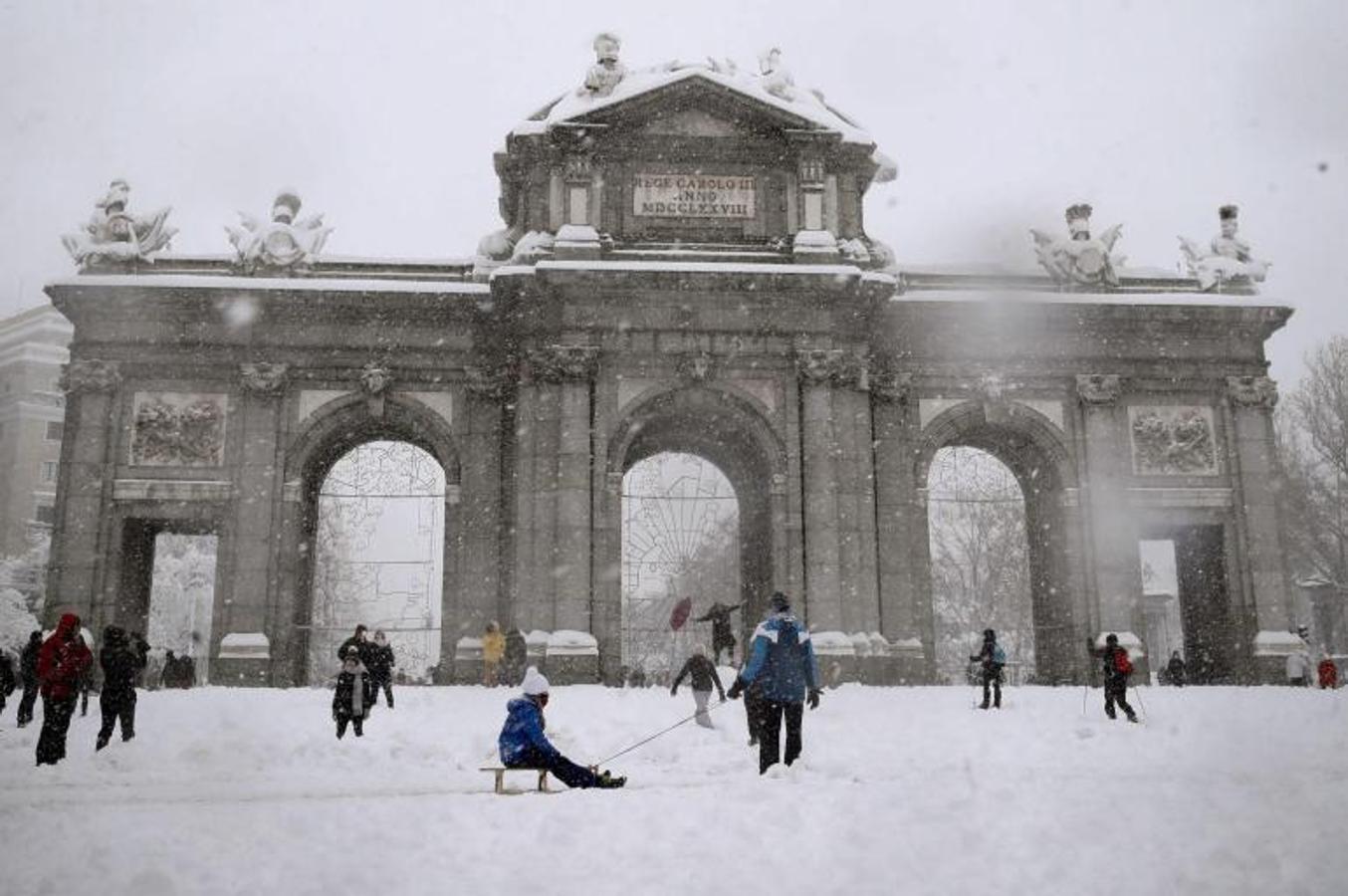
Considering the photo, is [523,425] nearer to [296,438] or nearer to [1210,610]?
[296,438]

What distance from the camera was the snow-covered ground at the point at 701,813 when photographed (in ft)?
22.7

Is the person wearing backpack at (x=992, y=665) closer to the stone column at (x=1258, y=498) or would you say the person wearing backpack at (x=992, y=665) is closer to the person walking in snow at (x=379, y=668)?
the person walking in snow at (x=379, y=668)

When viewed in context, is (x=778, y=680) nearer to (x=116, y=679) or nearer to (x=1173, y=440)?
(x=116, y=679)

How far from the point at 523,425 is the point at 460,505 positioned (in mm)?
2834

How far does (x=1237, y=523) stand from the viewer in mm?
27875

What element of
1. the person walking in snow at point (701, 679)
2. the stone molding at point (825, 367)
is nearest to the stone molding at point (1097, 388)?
the stone molding at point (825, 367)

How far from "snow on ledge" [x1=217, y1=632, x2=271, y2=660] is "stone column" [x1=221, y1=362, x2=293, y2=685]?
0.45ft

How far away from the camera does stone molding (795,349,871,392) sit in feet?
83.6

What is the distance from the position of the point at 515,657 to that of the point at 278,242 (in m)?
10.9

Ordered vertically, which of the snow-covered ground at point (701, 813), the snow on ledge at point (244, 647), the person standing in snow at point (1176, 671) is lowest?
the snow-covered ground at point (701, 813)

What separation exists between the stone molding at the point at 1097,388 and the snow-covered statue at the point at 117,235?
67.6 feet

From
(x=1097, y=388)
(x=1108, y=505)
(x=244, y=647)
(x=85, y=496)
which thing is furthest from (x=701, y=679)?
(x=85, y=496)

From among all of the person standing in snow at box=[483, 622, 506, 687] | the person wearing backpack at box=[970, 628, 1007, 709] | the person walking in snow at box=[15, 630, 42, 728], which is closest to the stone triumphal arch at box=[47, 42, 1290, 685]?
the person standing in snow at box=[483, 622, 506, 687]

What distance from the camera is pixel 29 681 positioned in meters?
17.5
